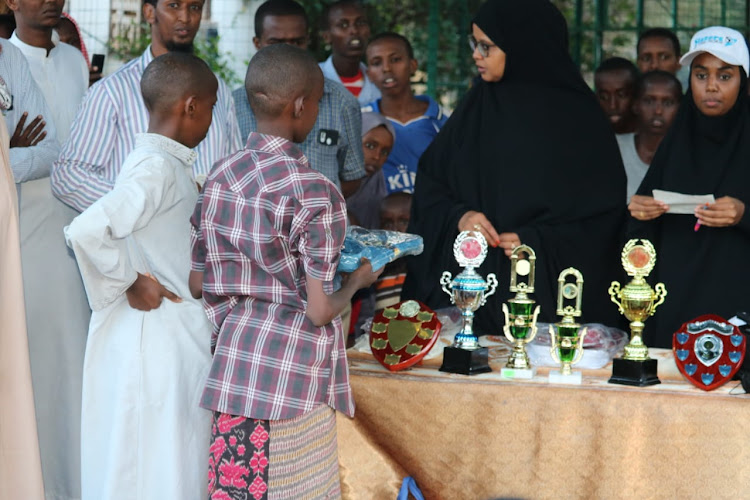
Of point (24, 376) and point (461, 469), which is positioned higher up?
point (24, 376)

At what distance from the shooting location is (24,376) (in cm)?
274

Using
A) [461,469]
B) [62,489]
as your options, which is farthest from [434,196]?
[62,489]

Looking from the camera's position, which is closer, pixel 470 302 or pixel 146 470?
pixel 146 470

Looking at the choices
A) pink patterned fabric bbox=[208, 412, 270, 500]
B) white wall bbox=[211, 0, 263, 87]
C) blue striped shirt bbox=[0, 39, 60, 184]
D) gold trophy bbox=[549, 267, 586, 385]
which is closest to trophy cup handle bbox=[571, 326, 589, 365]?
gold trophy bbox=[549, 267, 586, 385]

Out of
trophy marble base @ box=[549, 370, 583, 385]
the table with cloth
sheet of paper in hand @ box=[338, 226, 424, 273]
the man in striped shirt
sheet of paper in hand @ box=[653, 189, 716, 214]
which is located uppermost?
the man in striped shirt

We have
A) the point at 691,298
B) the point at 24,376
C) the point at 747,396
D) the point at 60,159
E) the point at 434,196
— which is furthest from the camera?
the point at 434,196

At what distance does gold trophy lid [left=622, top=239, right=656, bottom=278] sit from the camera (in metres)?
3.54

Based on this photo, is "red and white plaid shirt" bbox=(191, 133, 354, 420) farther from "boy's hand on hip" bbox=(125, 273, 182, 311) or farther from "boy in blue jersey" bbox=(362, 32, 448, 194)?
"boy in blue jersey" bbox=(362, 32, 448, 194)

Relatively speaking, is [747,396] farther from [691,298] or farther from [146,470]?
[146,470]

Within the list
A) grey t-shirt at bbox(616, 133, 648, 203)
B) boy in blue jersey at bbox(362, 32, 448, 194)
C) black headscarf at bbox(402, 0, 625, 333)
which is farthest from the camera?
boy in blue jersey at bbox(362, 32, 448, 194)

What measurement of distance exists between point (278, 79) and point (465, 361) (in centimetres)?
121

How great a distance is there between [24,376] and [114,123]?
1.57 metres

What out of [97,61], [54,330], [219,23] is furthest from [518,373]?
[219,23]

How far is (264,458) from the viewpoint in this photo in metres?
3.12
